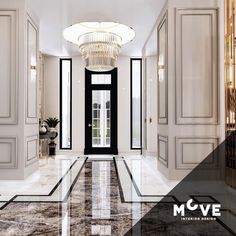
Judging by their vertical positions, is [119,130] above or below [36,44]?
below

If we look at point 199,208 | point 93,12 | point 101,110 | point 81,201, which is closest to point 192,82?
point 199,208

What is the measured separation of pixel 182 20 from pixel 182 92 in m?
1.23

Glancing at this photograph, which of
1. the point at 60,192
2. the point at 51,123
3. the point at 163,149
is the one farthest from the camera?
the point at 51,123

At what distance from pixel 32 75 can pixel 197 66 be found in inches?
121

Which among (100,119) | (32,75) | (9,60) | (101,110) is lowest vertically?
(100,119)

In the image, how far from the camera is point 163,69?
5750 mm

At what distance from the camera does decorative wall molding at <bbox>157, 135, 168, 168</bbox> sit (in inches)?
213

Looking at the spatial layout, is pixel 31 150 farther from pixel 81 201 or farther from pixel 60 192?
pixel 81 201

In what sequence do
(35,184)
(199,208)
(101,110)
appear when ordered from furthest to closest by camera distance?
(101,110) < (35,184) < (199,208)

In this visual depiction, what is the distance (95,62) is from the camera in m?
5.92

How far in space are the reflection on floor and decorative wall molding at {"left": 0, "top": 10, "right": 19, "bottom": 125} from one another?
1.70 meters

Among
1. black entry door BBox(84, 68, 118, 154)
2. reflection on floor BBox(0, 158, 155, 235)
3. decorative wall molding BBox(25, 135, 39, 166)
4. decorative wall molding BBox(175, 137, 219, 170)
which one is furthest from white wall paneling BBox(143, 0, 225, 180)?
black entry door BBox(84, 68, 118, 154)

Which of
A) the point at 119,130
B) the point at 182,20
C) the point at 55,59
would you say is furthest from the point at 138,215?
the point at 55,59

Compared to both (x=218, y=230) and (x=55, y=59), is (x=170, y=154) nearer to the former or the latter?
(x=218, y=230)
